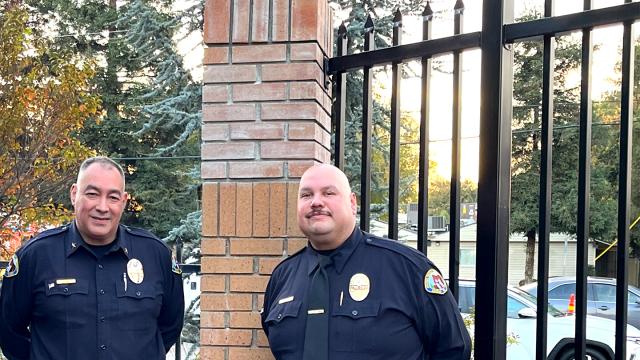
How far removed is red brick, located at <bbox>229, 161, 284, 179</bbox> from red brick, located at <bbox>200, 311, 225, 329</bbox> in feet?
2.02

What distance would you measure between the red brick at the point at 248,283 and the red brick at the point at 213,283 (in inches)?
1.8

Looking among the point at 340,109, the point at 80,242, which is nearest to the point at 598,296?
the point at 340,109

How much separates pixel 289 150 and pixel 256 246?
448mm

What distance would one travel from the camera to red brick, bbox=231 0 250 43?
289cm

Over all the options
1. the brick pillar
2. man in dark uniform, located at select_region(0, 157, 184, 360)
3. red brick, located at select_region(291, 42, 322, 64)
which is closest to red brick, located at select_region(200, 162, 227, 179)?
the brick pillar

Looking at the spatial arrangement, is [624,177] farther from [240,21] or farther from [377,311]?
[240,21]

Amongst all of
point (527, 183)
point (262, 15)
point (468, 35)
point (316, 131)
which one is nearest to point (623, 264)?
point (468, 35)

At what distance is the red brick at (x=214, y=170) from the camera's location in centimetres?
289

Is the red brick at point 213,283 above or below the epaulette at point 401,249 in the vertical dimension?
below

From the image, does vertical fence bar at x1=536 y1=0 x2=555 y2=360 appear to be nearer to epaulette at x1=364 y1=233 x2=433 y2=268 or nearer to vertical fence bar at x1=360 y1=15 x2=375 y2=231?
epaulette at x1=364 y1=233 x2=433 y2=268

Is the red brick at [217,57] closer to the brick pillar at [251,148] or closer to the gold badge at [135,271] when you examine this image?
the brick pillar at [251,148]

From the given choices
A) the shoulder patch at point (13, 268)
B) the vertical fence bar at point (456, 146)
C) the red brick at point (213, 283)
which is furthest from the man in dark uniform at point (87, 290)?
the vertical fence bar at point (456, 146)

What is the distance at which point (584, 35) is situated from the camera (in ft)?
7.50

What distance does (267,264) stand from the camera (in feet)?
9.32
